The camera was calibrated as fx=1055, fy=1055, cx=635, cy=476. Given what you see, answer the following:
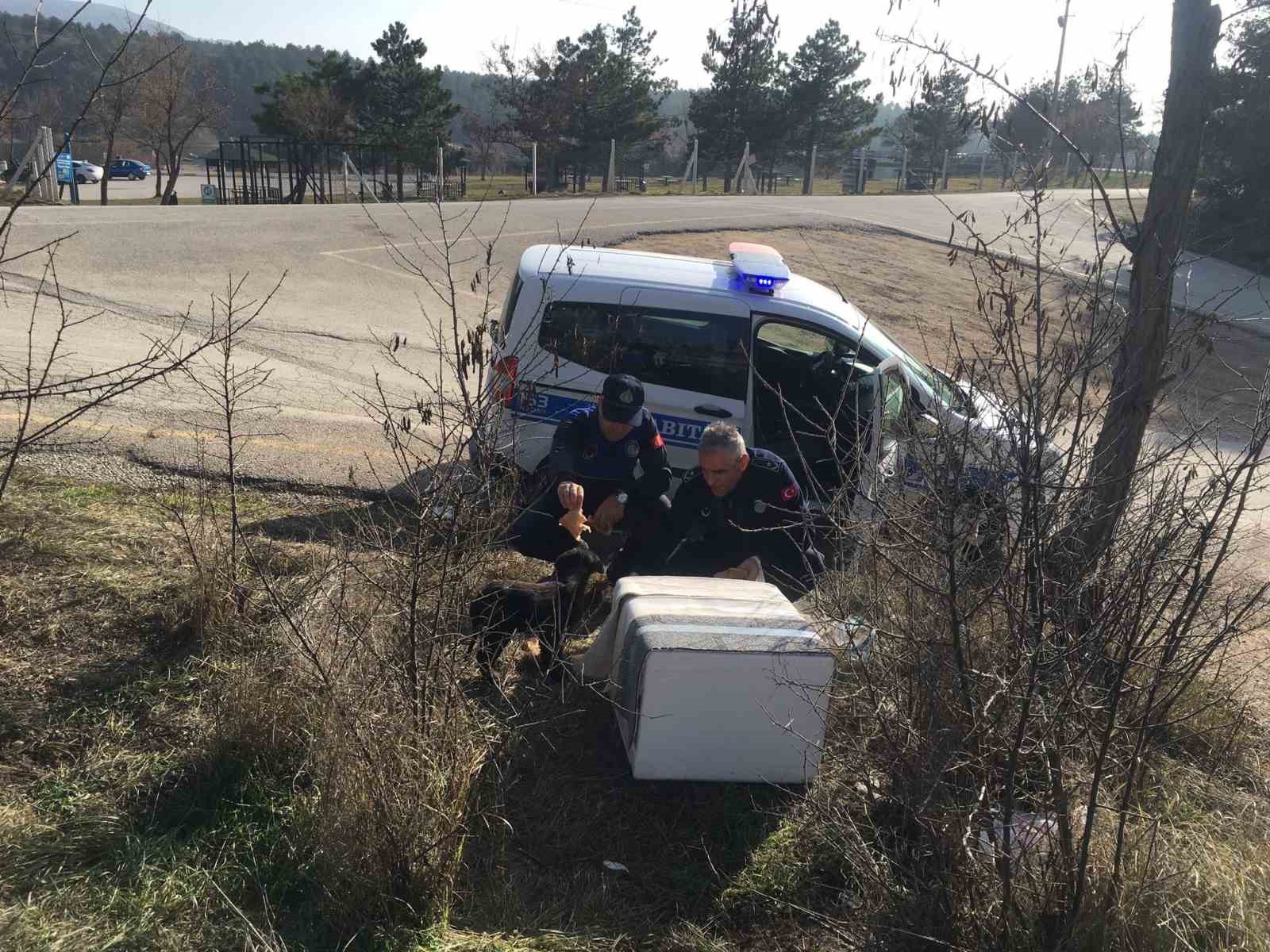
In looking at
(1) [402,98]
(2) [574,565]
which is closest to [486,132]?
(1) [402,98]

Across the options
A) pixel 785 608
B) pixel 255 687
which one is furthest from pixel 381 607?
pixel 785 608

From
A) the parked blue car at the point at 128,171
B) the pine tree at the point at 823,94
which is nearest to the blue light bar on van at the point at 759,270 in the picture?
the pine tree at the point at 823,94

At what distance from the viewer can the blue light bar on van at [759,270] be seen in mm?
6641

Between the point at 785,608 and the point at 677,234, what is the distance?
16.1 meters

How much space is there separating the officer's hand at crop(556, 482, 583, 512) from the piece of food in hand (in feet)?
0.09

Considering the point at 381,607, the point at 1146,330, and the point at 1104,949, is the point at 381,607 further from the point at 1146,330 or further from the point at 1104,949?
the point at 1146,330

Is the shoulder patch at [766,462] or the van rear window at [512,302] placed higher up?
the van rear window at [512,302]

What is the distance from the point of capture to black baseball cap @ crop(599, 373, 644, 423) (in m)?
5.48

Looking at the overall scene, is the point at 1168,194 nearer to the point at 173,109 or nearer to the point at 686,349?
the point at 686,349

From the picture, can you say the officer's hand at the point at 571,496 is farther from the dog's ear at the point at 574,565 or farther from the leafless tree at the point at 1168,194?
the leafless tree at the point at 1168,194

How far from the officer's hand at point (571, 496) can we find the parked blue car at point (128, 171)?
58.4 meters

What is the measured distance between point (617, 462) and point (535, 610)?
5.15ft

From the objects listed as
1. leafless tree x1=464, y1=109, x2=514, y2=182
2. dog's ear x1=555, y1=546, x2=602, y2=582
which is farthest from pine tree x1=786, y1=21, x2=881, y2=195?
dog's ear x1=555, y1=546, x2=602, y2=582

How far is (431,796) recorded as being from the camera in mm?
3186
